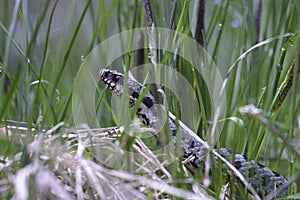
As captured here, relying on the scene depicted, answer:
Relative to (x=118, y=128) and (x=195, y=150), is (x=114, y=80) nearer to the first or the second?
(x=118, y=128)

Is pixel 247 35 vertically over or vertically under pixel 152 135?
over

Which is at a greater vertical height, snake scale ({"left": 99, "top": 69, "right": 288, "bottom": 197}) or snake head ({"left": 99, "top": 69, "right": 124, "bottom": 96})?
snake head ({"left": 99, "top": 69, "right": 124, "bottom": 96})

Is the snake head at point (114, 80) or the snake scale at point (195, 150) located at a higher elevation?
the snake head at point (114, 80)

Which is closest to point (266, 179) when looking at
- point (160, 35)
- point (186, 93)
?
point (186, 93)

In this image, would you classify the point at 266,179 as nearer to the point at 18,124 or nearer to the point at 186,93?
the point at 186,93

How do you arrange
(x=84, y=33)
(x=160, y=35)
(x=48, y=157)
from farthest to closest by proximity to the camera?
1. (x=84, y=33)
2. (x=160, y=35)
3. (x=48, y=157)

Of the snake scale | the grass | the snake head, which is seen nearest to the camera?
the grass

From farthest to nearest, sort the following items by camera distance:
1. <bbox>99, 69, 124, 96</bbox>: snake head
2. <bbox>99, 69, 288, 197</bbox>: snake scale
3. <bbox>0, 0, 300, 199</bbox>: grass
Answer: <bbox>99, 69, 124, 96</bbox>: snake head < <bbox>99, 69, 288, 197</bbox>: snake scale < <bbox>0, 0, 300, 199</bbox>: grass

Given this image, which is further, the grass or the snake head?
the snake head

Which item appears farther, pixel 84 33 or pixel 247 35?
pixel 84 33
